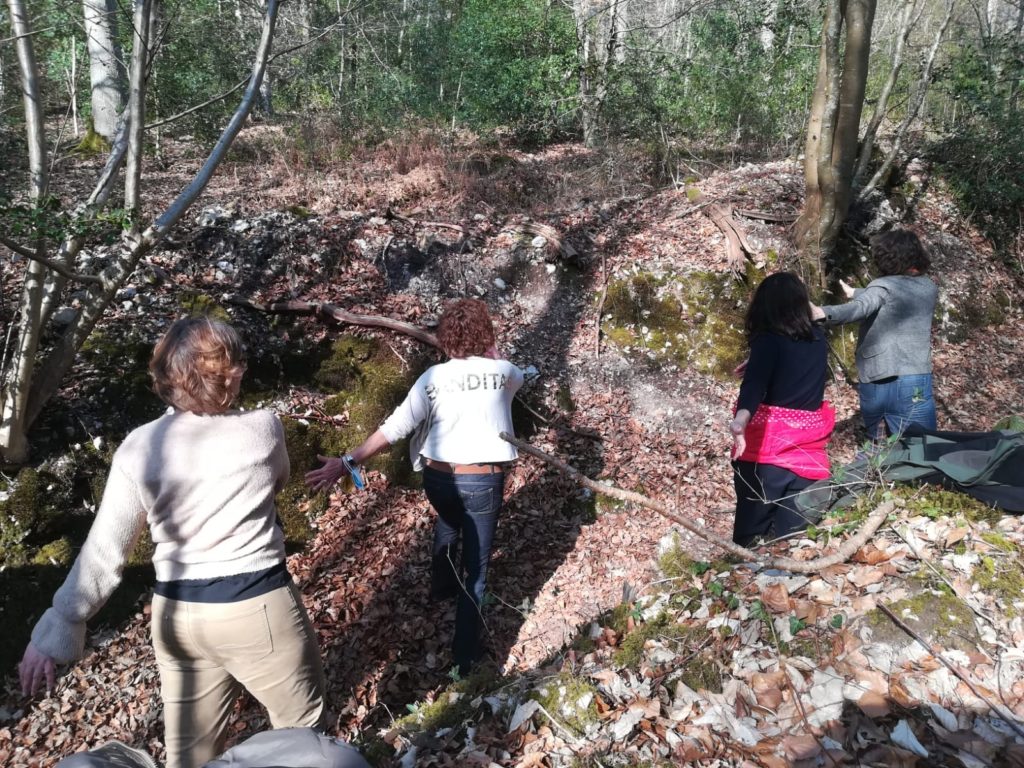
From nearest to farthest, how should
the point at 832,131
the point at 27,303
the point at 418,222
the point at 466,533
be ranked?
the point at 466,533 < the point at 27,303 < the point at 832,131 < the point at 418,222

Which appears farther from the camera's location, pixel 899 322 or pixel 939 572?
pixel 899 322

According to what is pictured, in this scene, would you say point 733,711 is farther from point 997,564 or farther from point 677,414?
point 677,414

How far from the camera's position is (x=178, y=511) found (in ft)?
7.29

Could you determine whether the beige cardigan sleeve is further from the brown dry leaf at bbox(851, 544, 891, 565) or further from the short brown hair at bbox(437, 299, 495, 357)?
the brown dry leaf at bbox(851, 544, 891, 565)

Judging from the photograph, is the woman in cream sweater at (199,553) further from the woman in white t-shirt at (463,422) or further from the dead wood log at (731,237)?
the dead wood log at (731,237)

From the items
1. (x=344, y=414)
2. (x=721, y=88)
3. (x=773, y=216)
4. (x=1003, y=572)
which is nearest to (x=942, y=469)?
(x=1003, y=572)

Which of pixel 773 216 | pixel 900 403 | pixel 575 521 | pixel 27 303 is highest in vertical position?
pixel 773 216

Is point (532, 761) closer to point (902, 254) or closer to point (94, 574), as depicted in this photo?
point (94, 574)

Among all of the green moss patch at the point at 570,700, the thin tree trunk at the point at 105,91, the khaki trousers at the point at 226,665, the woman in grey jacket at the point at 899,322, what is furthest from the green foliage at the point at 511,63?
the khaki trousers at the point at 226,665

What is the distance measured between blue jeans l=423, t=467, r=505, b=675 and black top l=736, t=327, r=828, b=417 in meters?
1.55

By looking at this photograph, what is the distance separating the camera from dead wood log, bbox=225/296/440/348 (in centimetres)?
606

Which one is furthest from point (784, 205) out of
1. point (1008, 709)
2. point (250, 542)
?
point (250, 542)

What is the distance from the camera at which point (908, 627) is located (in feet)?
8.53

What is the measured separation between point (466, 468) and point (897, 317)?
10.3ft
